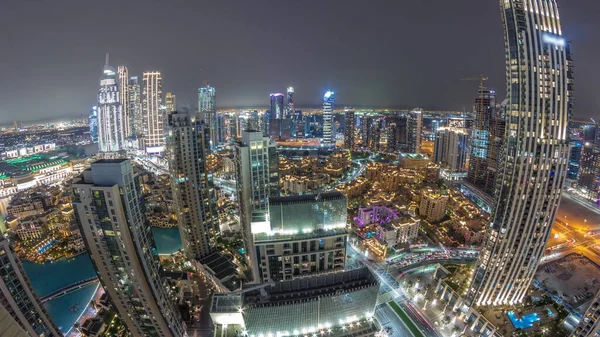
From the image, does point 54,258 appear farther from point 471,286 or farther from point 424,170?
point 424,170

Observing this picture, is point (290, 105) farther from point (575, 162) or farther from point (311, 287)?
point (311, 287)

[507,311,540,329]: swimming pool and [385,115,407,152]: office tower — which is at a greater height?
[385,115,407,152]: office tower

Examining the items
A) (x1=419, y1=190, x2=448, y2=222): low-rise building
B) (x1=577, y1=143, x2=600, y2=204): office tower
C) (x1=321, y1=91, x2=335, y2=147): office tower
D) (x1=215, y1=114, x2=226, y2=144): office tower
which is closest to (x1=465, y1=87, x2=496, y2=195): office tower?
(x1=419, y1=190, x2=448, y2=222): low-rise building

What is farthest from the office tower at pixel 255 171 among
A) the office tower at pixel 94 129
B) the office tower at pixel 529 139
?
the office tower at pixel 94 129

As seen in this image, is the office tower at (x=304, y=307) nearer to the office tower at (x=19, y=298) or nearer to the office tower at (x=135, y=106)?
the office tower at (x=19, y=298)

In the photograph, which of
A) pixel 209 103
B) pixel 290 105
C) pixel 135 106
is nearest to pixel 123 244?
pixel 209 103

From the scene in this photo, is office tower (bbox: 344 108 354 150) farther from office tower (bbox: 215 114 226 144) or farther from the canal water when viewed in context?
the canal water
